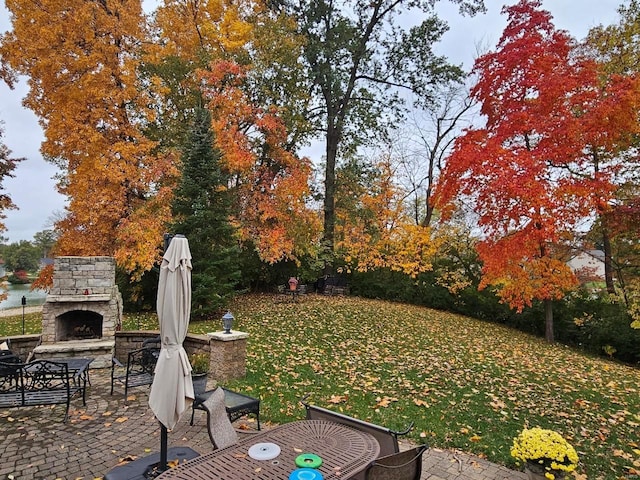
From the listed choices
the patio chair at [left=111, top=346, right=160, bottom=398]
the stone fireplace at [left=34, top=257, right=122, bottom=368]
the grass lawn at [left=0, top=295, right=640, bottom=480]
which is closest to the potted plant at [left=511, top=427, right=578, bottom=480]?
the grass lawn at [left=0, top=295, right=640, bottom=480]

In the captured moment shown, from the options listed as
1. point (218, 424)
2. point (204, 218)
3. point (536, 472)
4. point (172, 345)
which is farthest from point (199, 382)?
point (204, 218)

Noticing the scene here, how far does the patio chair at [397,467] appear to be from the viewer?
260 cm

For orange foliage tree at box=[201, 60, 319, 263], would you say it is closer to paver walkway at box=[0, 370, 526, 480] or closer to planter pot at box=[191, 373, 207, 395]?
planter pot at box=[191, 373, 207, 395]

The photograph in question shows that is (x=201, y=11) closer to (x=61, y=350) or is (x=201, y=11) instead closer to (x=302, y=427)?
(x=61, y=350)

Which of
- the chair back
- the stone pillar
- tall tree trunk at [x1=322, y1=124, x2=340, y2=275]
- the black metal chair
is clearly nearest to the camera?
the chair back

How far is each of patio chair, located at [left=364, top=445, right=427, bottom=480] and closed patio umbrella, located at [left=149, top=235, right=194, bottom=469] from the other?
168 centimetres

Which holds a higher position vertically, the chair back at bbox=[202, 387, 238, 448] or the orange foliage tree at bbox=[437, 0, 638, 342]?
the orange foliage tree at bbox=[437, 0, 638, 342]

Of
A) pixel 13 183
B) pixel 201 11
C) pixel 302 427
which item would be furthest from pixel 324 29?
pixel 302 427

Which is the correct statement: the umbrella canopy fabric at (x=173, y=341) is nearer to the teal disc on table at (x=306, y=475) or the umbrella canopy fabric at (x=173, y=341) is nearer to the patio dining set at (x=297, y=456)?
the patio dining set at (x=297, y=456)

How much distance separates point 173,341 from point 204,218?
27.4 ft

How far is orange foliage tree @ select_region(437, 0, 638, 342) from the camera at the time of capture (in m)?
8.69

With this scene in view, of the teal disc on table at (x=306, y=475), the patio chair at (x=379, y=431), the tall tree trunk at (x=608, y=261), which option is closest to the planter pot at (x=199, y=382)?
the patio chair at (x=379, y=431)

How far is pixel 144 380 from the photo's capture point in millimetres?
5629

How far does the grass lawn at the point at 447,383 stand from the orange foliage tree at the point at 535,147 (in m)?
2.49
